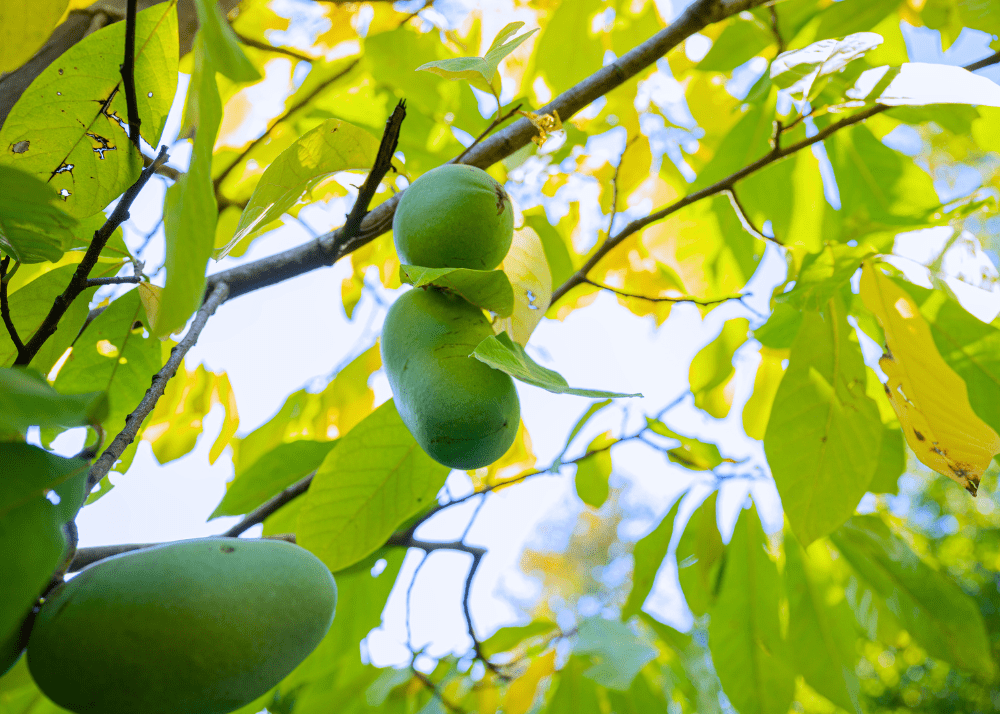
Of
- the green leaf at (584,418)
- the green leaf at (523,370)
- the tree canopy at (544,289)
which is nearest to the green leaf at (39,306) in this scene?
the tree canopy at (544,289)

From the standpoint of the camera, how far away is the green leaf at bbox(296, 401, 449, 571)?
78cm

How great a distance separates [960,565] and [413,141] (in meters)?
7.23

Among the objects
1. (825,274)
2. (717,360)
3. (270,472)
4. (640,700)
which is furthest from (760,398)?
(270,472)

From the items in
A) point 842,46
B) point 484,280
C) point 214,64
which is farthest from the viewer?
point 842,46

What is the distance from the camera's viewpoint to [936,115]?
3.37 feet

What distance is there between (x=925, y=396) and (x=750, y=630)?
1.99ft

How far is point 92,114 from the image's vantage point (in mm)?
573

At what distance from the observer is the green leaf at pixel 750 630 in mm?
1121

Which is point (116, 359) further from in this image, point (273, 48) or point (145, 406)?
point (273, 48)

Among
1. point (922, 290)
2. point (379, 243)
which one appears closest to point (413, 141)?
point (379, 243)

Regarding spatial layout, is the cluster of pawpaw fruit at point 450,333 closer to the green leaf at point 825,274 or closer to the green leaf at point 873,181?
the green leaf at point 825,274

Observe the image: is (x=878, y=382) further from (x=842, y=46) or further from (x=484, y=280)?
(x=484, y=280)

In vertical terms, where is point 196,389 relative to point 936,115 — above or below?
below

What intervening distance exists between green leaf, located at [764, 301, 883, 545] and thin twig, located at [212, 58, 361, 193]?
3.37 feet
